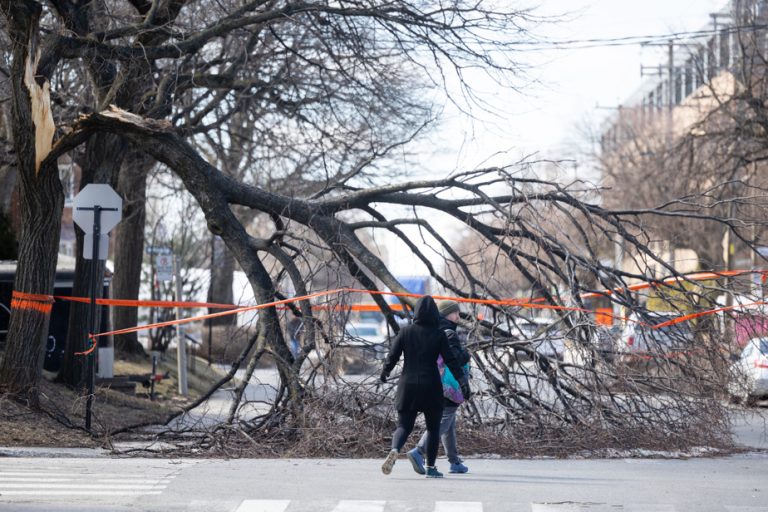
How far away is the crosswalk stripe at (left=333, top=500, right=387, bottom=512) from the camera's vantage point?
8297 millimetres

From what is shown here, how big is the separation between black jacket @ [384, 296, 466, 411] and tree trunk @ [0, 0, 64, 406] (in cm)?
631

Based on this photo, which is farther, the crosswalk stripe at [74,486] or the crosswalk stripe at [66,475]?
the crosswalk stripe at [66,475]

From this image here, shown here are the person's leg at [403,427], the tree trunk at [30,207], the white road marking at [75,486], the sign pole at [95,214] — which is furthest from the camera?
the sign pole at [95,214]

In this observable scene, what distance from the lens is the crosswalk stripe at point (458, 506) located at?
830cm

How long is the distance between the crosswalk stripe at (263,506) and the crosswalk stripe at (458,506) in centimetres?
120

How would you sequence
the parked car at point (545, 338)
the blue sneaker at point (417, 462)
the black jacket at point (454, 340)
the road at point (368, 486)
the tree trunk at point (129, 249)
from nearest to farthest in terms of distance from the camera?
the road at point (368, 486), the blue sneaker at point (417, 462), the black jacket at point (454, 340), the parked car at point (545, 338), the tree trunk at point (129, 249)

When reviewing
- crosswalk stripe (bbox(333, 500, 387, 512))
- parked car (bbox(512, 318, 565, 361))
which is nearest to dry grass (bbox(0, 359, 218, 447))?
crosswalk stripe (bbox(333, 500, 387, 512))

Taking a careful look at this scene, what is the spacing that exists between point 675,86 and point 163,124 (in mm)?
45386

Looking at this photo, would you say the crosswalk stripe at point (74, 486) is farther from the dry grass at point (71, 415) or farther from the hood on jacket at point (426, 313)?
the dry grass at point (71, 415)

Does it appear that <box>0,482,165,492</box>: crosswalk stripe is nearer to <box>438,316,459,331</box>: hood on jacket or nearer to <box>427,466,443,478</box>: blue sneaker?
<box>427,466,443,478</box>: blue sneaker

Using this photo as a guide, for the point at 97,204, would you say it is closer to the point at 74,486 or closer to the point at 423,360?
the point at 74,486

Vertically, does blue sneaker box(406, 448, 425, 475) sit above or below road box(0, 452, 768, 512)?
above

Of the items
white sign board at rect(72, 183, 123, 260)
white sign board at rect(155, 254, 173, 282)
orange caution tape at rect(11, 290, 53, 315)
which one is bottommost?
orange caution tape at rect(11, 290, 53, 315)

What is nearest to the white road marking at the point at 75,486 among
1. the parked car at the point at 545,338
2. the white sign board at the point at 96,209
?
the parked car at the point at 545,338
